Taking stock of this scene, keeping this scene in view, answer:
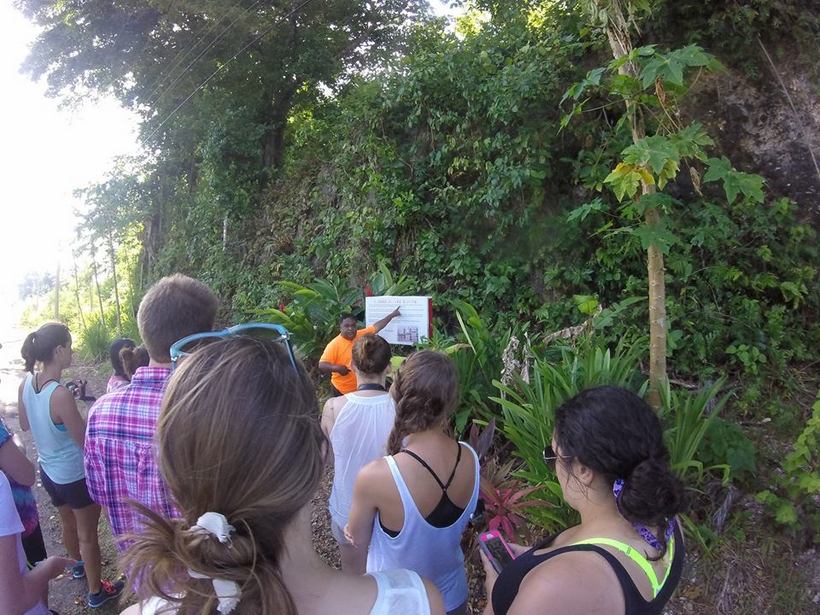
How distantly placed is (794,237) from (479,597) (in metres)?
4.38

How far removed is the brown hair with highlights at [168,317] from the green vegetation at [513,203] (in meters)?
2.04

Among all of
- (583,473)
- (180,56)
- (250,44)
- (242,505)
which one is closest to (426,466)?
(583,473)

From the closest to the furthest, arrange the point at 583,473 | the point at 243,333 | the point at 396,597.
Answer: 1. the point at 396,597
2. the point at 583,473
3. the point at 243,333

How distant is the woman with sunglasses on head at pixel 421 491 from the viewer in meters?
2.00

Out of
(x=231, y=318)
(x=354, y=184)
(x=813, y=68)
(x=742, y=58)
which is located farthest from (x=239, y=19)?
(x=813, y=68)

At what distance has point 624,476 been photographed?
4.72 feet

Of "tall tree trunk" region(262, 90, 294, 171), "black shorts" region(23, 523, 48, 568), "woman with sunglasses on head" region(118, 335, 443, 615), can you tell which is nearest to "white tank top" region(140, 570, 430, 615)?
"woman with sunglasses on head" region(118, 335, 443, 615)

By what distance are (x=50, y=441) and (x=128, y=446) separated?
174 cm

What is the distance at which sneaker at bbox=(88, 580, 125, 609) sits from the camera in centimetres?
339

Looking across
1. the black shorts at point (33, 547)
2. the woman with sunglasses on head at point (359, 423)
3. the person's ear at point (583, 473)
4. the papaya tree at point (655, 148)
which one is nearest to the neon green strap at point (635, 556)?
the person's ear at point (583, 473)

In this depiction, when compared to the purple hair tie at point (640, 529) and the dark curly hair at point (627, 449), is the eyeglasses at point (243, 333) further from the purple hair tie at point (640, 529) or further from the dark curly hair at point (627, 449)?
the purple hair tie at point (640, 529)

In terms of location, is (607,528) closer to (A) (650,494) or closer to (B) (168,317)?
(A) (650,494)

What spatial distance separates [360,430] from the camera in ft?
8.86

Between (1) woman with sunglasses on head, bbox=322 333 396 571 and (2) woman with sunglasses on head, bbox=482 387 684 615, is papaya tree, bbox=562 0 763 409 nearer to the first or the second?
(1) woman with sunglasses on head, bbox=322 333 396 571
